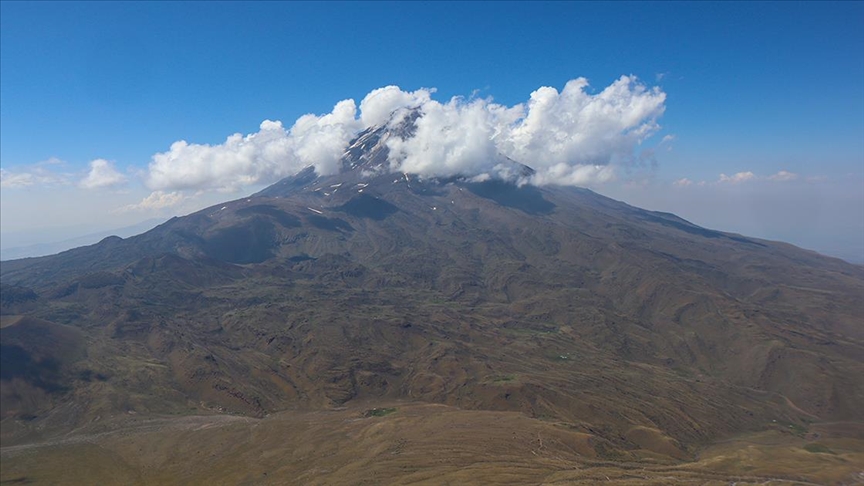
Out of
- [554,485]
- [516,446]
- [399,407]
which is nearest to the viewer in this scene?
[554,485]

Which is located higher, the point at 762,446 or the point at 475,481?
the point at 475,481

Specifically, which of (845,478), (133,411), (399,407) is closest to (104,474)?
(133,411)

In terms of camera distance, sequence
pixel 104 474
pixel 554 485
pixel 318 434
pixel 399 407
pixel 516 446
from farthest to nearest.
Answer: pixel 399 407 → pixel 318 434 → pixel 516 446 → pixel 104 474 → pixel 554 485

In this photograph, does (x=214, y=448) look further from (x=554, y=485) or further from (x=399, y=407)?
(x=554, y=485)

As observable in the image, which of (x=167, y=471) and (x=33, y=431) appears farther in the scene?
(x=33, y=431)

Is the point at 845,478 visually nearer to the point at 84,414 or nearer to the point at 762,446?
the point at 762,446

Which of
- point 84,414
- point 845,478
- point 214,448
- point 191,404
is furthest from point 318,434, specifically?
point 845,478
